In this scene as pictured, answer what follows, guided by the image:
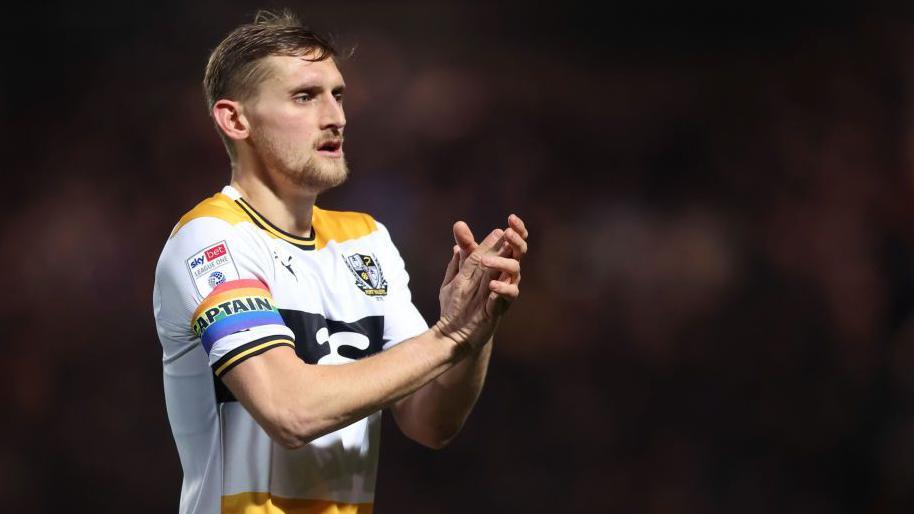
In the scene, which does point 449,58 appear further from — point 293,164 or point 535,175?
point 293,164

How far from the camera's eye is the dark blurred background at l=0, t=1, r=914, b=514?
4113 millimetres

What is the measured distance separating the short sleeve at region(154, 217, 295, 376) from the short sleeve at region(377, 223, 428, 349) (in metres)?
0.34

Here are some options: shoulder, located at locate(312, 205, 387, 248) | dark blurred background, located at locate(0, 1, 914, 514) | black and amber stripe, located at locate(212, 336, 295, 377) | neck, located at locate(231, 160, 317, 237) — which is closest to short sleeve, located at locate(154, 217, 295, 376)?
black and amber stripe, located at locate(212, 336, 295, 377)

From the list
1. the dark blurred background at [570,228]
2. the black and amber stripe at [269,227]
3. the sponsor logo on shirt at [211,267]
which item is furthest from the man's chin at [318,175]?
the dark blurred background at [570,228]

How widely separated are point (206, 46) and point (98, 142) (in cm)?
65

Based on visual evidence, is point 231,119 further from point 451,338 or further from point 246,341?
point 451,338

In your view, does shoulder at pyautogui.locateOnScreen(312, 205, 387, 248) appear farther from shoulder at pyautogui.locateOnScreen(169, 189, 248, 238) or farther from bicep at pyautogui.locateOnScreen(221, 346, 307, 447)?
bicep at pyautogui.locateOnScreen(221, 346, 307, 447)

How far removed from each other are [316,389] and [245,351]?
5.7 inches

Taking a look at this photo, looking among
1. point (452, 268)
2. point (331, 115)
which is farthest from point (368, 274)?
point (331, 115)

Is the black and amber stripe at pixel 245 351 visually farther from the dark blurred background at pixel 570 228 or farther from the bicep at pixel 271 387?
the dark blurred background at pixel 570 228

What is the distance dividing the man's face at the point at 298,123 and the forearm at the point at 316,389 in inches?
18.8

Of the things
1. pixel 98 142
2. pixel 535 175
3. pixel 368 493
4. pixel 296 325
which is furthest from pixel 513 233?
pixel 98 142

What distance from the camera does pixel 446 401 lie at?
2.12 metres

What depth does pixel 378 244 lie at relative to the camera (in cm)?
230
